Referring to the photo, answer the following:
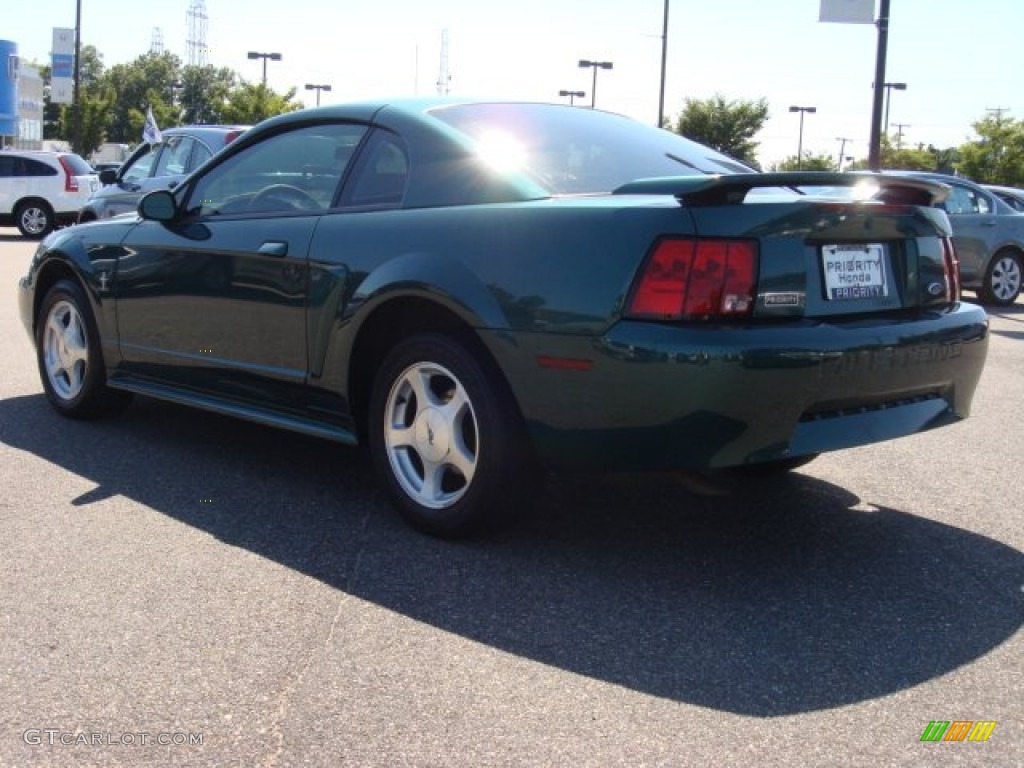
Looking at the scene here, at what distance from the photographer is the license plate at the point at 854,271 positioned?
3.71 meters

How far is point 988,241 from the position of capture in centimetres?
1493

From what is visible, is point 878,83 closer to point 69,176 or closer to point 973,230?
point 973,230

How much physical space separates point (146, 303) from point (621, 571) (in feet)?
8.72

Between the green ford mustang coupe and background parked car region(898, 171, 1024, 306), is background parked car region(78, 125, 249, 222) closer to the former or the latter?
the green ford mustang coupe

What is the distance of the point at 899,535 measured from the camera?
14.0ft

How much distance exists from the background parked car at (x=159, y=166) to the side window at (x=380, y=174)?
864 cm

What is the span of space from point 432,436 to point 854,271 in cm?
147

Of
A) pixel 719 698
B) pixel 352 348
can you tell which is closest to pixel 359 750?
pixel 719 698

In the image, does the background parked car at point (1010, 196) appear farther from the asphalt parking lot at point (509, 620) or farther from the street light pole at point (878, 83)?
the asphalt parking lot at point (509, 620)

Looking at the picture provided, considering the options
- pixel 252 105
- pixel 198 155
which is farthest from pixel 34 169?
pixel 252 105

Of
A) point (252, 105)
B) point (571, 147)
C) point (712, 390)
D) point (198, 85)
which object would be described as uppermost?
point (198, 85)

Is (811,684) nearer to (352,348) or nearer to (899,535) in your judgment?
(899,535)

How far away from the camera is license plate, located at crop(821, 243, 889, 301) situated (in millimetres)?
3707

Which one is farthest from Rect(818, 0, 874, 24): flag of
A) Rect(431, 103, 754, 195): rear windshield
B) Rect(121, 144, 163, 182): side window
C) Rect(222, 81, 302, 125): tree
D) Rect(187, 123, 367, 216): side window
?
Rect(222, 81, 302, 125): tree
